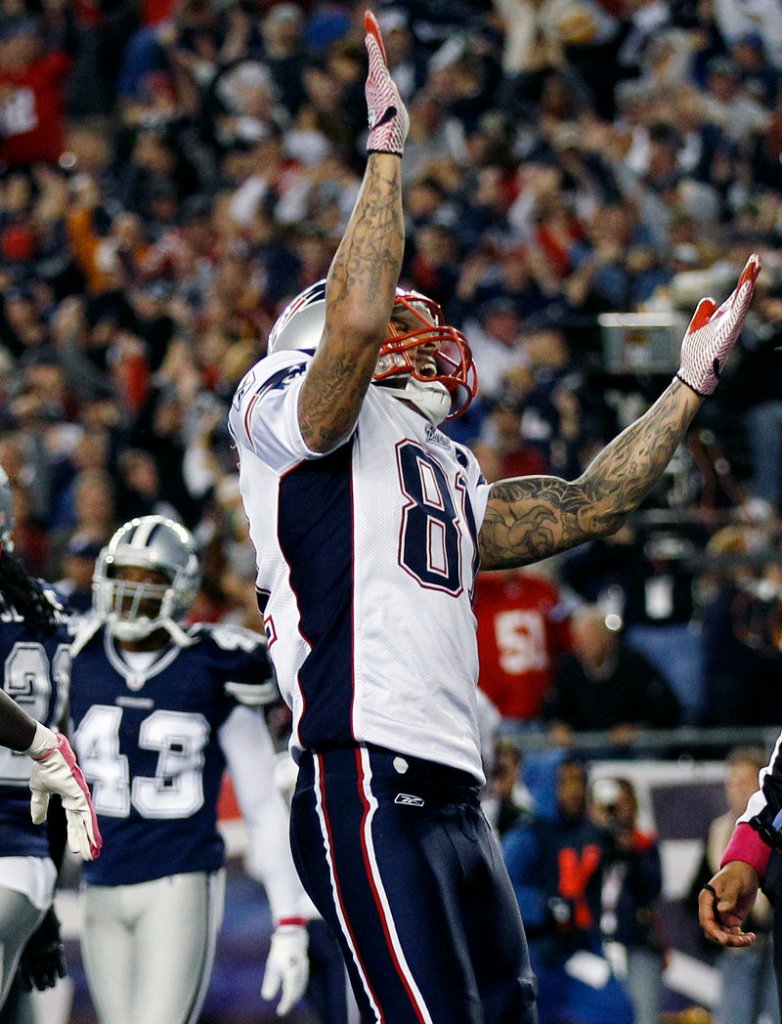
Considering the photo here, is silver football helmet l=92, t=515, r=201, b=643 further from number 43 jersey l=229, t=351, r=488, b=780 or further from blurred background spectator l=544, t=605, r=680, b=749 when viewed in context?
blurred background spectator l=544, t=605, r=680, b=749

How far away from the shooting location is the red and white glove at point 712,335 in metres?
3.96

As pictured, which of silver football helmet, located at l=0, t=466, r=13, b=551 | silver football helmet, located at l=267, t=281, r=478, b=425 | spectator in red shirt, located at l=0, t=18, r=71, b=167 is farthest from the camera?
spectator in red shirt, located at l=0, t=18, r=71, b=167

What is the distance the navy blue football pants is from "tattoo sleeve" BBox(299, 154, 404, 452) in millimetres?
623

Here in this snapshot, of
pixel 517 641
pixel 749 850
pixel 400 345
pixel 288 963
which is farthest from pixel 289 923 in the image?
pixel 517 641

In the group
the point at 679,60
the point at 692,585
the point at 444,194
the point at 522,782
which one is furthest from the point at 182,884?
the point at 679,60

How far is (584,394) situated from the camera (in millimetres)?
9688

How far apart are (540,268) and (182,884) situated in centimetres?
657

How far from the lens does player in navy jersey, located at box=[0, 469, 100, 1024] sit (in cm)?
480

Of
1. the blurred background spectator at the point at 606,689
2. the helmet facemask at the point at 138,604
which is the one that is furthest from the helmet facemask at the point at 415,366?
the blurred background spectator at the point at 606,689

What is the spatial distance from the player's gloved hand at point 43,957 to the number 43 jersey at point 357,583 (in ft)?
6.53

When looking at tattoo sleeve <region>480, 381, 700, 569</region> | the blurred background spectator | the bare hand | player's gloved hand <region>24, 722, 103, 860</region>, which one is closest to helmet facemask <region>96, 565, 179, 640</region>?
player's gloved hand <region>24, 722, 103, 860</region>

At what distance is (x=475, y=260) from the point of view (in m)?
11.4

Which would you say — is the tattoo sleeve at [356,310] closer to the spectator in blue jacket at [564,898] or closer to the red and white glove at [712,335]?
the red and white glove at [712,335]

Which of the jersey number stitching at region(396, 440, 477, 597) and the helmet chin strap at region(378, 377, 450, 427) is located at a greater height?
the helmet chin strap at region(378, 377, 450, 427)
